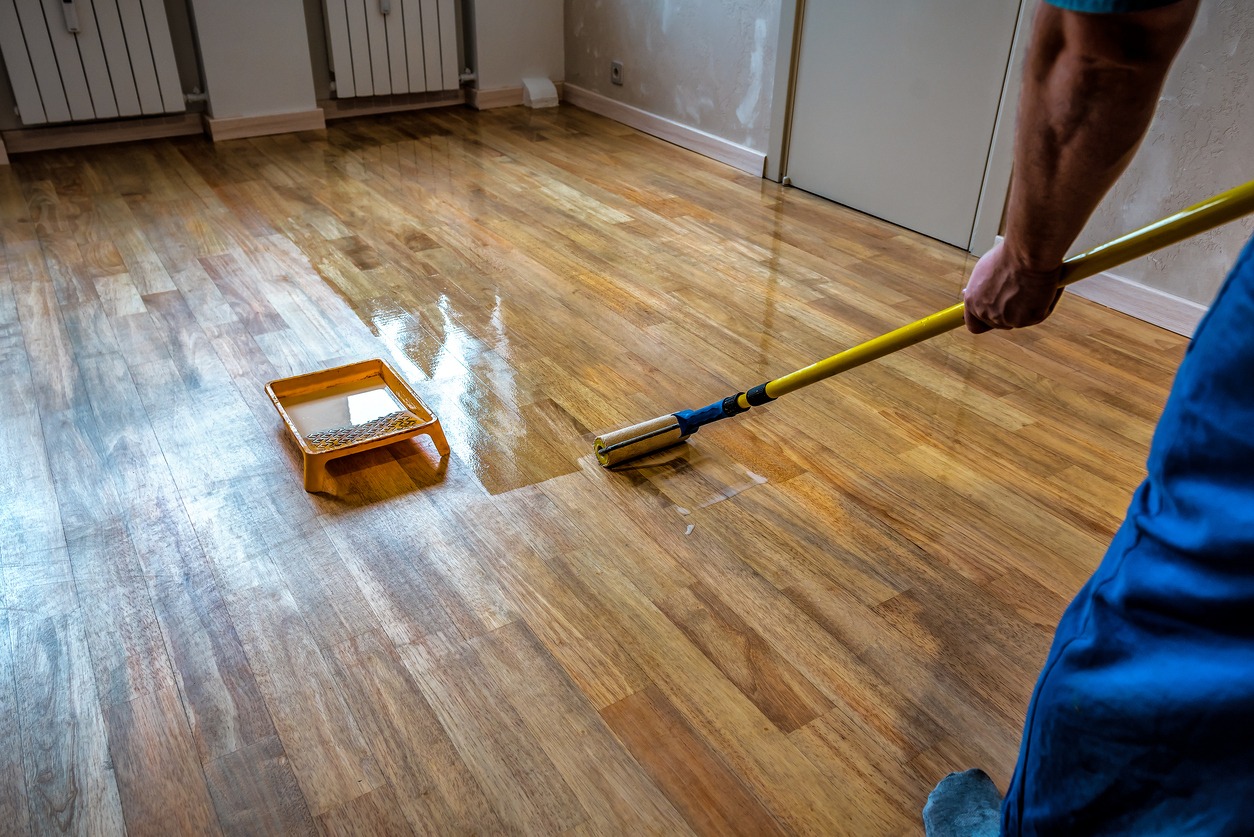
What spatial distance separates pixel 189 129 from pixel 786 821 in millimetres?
4032

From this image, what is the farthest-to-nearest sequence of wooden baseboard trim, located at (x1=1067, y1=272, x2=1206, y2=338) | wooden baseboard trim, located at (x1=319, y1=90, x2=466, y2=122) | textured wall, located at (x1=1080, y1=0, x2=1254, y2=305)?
wooden baseboard trim, located at (x1=319, y1=90, x2=466, y2=122) → wooden baseboard trim, located at (x1=1067, y1=272, x2=1206, y2=338) → textured wall, located at (x1=1080, y1=0, x2=1254, y2=305)

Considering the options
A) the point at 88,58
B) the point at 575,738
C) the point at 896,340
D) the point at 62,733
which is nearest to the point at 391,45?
the point at 88,58

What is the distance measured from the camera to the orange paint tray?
6.21ft

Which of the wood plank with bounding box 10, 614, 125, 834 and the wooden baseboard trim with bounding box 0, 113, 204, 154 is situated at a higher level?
the wooden baseboard trim with bounding box 0, 113, 204, 154

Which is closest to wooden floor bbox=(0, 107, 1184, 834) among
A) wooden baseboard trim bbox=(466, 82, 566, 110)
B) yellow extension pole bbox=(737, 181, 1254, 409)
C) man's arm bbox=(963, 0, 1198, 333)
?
yellow extension pole bbox=(737, 181, 1254, 409)

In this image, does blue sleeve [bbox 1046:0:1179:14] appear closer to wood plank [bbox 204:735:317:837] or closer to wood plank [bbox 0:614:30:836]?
wood plank [bbox 204:735:317:837]

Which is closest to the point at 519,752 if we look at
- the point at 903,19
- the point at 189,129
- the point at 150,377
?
the point at 150,377

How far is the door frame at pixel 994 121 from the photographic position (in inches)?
108

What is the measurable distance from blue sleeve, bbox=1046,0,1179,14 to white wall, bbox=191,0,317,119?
156 inches

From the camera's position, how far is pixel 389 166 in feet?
12.6

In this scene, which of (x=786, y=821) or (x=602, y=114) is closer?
(x=786, y=821)

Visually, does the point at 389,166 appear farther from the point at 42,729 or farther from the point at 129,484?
the point at 42,729

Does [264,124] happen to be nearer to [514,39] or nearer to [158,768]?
[514,39]

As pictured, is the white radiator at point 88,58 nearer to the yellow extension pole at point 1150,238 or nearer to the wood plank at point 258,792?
the wood plank at point 258,792
